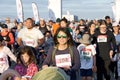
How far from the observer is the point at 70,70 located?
6012mm

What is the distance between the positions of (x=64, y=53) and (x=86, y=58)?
2.93 m

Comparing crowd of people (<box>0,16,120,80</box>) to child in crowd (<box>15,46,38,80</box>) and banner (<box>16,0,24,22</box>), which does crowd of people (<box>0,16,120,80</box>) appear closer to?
child in crowd (<box>15,46,38,80</box>)

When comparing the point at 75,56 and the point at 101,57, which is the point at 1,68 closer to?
the point at 75,56

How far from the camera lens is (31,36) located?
9734 millimetres

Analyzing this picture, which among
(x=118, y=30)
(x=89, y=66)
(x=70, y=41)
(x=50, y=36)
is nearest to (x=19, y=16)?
(x=50, y=36)

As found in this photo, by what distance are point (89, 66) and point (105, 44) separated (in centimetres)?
118

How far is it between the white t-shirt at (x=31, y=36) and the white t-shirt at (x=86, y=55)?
1202mm

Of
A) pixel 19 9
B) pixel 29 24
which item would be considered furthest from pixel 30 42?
pixel 19 9

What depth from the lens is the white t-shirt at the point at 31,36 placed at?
31.9 ft

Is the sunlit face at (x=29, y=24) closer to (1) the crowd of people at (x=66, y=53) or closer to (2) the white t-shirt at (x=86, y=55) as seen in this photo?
(1) the crowd of people at (x=66, y=53)

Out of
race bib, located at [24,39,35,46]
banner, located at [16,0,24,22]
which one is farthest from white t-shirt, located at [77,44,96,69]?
banner, located at [16,0,24,22]

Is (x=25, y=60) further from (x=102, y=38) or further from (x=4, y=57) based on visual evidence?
(x=102, y=38)

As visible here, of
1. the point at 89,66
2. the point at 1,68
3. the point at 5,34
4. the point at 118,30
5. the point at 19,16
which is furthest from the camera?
the point at 19,16

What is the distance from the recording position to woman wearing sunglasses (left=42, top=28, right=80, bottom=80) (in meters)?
6.12
